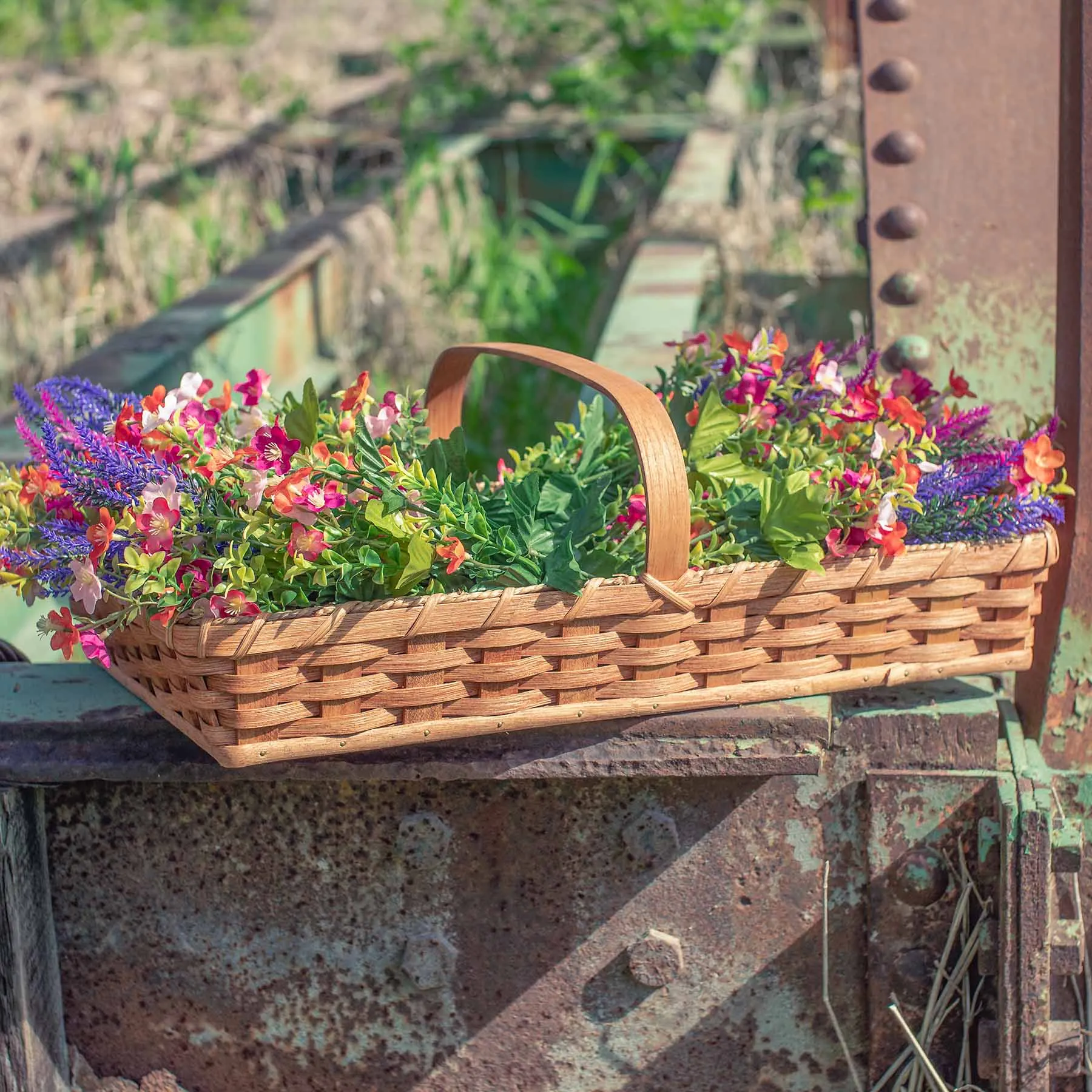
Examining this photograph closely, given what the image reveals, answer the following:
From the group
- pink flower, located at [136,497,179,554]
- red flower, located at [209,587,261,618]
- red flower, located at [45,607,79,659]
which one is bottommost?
red flower, located at [45,607,79,659]

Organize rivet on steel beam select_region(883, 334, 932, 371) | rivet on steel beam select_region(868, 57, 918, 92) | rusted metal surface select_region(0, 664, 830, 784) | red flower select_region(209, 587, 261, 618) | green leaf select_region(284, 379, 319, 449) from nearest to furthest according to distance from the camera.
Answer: red flower select_region(209, 587, 261, 618) < green leaf select_region(284, 379, 319, 449) < rusted metal surface select_region(0, 664, 830, 784) < rivet on steel beam select_region(883, 334, 932, 371) < rivet on steel beam select_region(868, 57, 918, 92)

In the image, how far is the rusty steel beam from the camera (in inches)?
66.8

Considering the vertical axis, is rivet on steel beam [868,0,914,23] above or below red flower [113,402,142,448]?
above

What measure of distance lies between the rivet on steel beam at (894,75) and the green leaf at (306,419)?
1445mm

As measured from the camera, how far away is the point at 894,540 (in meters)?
1.57

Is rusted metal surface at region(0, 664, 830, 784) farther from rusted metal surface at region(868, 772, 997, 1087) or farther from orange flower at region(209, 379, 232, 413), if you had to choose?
orange flower at region(209, 379, 232, 413)

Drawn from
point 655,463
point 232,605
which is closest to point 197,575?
point 232,605

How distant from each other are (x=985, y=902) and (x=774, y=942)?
27 cm

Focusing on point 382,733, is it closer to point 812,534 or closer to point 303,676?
point 303,676

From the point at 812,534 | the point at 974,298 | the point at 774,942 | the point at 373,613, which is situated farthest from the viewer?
the point at 974,298

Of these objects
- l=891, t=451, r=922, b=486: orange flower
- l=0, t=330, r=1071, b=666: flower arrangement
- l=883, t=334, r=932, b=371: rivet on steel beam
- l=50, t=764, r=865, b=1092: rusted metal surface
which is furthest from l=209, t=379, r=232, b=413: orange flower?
l=883, t=334, r=932, b=371: rivet on steel beam

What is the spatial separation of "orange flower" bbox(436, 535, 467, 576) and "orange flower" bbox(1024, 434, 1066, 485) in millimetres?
687

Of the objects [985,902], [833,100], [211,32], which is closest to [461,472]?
[985,902]

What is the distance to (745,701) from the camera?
→ 1.64 meters
